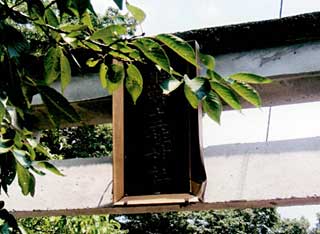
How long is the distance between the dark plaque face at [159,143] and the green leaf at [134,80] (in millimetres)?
519

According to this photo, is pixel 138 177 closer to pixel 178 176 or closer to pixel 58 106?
pixel 178 176

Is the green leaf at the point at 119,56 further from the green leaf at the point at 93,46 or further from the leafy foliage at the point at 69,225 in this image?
the leafy foliage at the point at 69,225

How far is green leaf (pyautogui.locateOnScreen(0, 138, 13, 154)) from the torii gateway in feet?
1.83

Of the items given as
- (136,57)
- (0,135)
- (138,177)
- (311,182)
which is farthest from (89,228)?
(136,57)

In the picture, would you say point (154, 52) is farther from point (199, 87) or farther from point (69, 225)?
point (69, 225)

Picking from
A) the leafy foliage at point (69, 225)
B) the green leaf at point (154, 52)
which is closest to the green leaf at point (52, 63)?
the green leaf at point (154, 52)

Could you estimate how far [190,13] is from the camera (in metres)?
1.88

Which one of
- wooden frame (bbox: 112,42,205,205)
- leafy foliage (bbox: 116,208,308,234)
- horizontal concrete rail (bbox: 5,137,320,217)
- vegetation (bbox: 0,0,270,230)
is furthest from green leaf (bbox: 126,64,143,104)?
leafy foliage (bbox: 116,208,308,234)

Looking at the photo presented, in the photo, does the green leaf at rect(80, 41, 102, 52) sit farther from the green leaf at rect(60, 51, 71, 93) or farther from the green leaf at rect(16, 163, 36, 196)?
the green leaf at rect(16, 163, 36, 196)

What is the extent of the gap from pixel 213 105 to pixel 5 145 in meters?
0.29

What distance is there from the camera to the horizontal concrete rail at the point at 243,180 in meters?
1.23

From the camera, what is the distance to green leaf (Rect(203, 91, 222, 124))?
0.66 metres

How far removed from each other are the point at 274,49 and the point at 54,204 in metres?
0.69

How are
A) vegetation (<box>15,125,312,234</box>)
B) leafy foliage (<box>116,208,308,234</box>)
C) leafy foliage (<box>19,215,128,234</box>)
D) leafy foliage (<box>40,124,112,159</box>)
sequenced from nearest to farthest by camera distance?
leafy foliage (<box>19,215,128,234</box>)
leafy foliage (<box>40,124,112,159</box>)
vegetation (<box>15,125,312,234</box>)
leafy foliage (<box>116,208,308,234</box>)
